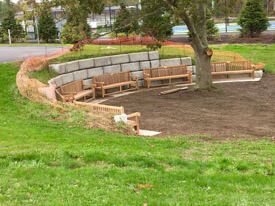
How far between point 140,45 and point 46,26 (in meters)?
20.5

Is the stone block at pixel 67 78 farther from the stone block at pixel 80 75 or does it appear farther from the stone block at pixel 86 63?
the stone block at pixel 86 63

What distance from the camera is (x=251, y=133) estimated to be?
44.7ft

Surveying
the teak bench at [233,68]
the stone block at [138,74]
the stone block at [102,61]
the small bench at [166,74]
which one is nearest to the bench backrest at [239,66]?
the teak bench at [233,68]

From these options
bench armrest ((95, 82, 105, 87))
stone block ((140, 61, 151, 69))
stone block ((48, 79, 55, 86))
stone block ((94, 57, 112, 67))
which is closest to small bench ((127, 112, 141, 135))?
stone block ((48, 79, 55, 86))

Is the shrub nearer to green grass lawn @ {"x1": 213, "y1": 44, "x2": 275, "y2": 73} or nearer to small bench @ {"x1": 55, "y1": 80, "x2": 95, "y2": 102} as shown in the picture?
small bench @ {"x1": 55, "y1": 80, "x2": 95, "y2": 102}

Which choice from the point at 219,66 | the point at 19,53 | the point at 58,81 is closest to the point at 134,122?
the point at 58,81

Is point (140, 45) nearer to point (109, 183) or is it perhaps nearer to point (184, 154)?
point (184, 154)

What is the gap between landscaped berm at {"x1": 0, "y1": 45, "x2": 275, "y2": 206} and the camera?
6719mm

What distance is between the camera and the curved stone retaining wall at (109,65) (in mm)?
21875

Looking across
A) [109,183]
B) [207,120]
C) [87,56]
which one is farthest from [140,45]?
[109,183]

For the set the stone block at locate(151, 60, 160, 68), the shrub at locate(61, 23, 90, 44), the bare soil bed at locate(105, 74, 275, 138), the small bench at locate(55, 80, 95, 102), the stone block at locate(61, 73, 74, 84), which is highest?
the shrub at locate(61, 23, 90, 44)

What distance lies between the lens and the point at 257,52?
1284 inches

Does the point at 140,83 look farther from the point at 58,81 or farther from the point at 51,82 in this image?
the point at 51,82

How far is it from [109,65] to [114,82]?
1.04 metres
